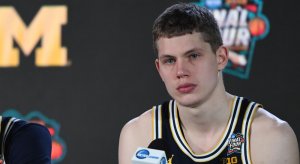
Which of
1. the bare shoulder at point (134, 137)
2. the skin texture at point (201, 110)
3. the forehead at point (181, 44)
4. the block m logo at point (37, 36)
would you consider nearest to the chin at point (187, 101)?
the skin texture at point (201, 110)

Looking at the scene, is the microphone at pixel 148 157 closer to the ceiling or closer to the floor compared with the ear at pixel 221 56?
closer to the floor

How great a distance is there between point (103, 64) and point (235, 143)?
50.6 inches

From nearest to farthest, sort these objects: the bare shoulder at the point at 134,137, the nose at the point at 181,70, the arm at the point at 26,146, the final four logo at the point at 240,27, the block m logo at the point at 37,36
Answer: the nose at the point at 181,70 → the arm at the point at 26,146 → the bare shoulder at the point at 134,137 → the final four logo at the point at 240,27 → the block m logo at the point at 37,36

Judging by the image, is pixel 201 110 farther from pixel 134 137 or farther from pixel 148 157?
pixel 148 157

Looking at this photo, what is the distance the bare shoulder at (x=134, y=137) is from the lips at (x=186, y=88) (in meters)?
0.25

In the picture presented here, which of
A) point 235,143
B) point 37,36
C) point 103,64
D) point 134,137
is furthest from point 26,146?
point 37,36

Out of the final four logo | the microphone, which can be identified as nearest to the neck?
the microphone

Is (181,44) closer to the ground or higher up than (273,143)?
higher up

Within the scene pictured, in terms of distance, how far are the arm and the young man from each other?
216 mm

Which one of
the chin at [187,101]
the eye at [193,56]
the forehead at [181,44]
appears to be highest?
the forehead at [181,44]

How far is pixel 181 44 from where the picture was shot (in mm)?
1232

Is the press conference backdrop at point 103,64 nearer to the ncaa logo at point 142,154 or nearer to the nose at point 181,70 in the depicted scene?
the nose at point 181,70

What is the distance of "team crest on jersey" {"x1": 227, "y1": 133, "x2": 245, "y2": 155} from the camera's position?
134cm

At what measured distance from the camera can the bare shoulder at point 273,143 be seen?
4.28 feet
